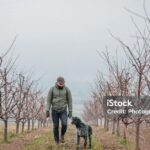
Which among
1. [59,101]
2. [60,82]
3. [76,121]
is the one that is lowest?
[76,121]

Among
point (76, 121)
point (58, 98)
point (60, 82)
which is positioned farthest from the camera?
point (58, 98)

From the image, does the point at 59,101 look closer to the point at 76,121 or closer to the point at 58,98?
the point at 58,98

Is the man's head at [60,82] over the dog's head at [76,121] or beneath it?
over

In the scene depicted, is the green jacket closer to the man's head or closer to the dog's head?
the man's head

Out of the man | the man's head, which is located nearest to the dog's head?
the man

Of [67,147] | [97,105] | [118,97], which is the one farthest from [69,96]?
[97,105]

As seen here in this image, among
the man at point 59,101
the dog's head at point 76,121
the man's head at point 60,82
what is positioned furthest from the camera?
the man at point 59,101

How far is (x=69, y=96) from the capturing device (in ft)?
50.1

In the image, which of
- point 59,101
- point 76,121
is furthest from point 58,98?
point 76,121

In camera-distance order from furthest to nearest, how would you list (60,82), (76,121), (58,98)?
1. (58,98)
2. (60,82)
3. (76,121)

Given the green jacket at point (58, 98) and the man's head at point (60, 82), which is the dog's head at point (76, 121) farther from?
the man's head at point (60, 82)

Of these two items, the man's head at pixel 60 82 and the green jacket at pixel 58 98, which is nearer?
the man's head at pixel 60 82

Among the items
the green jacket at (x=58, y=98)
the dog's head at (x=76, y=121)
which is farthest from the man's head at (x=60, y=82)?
the dog's head at (x=76, y=121)

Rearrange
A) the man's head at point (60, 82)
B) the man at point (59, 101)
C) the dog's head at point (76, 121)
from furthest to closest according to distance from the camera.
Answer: the man at point (59, 101) → the man's head at point (60, 82) → the dog's head at point (76, 121)
